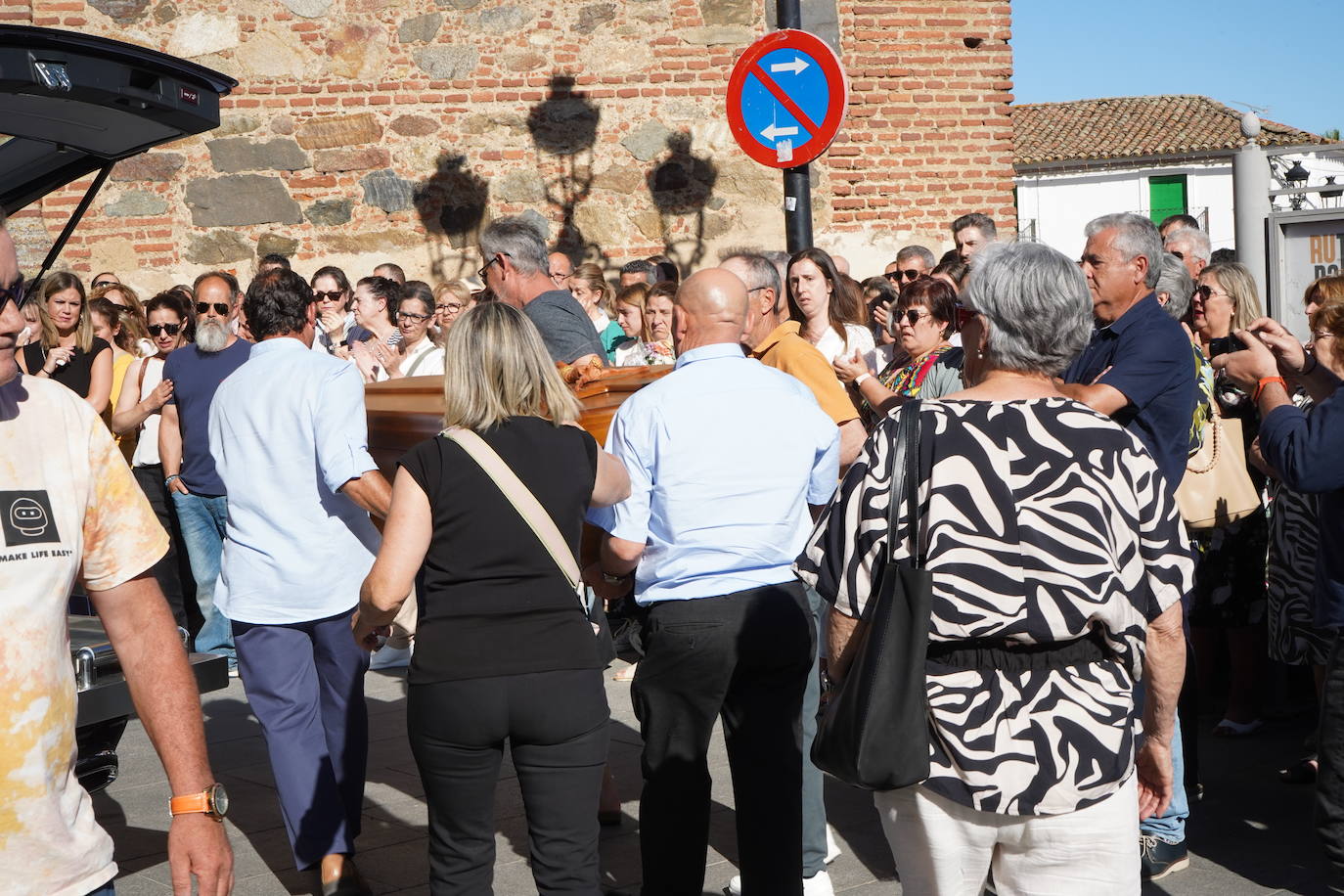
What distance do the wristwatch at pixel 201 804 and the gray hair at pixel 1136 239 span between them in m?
3.30

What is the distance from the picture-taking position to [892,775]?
106 inches

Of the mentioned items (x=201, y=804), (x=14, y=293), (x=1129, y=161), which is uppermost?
(x=1129, y=161)

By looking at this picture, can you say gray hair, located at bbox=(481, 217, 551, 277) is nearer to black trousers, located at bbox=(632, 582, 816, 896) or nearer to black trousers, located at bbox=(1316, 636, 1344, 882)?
black trousers, located at bbox=(632, 582, 816, 896)

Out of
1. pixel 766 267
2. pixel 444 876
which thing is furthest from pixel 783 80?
pixel 444 876

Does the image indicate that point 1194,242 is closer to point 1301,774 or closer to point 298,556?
point 1301,774

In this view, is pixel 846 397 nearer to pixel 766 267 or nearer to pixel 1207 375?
pixel 766 267

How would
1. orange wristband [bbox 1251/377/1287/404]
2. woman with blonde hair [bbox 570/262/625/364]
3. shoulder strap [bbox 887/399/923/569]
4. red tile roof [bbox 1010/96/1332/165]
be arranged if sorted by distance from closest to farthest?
1. shoulder strap [bbox 887/399/923/569]
2. orange wristband [bbox 1251/377/1287/404]
3. woman with blonde hair [bbox 570/262/625/364]
4. red tile roof [bbox 1010/96/1332/165]

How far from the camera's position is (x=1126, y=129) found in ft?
194

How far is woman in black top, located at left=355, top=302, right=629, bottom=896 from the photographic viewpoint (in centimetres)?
364

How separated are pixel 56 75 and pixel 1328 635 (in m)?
4.61

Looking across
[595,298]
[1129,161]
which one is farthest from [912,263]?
[1129,161]

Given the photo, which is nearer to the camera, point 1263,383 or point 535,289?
point 1263,383

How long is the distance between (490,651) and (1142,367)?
223cm

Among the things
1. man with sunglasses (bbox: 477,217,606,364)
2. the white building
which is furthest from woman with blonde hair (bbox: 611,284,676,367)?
the white building
